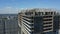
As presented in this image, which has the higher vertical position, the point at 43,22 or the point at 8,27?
the point at 43,22

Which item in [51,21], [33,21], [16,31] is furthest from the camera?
[16,31]

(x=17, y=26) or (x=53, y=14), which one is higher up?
(x=53, y=14)

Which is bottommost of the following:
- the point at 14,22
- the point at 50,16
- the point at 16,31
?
the point at 16,31

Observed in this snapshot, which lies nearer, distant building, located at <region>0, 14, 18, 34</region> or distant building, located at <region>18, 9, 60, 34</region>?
distant building, located at <region>18, 9, 60, 34</region>

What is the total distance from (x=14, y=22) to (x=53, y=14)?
648 inches

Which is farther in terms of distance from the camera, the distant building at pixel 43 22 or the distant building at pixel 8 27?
the distant building at pixel 8 27

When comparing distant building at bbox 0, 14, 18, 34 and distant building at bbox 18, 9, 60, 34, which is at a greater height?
distant building at bbox 18, 9, 60, 34

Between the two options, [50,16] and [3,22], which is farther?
[3,22]

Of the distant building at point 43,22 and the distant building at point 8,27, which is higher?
the distant building at point 43,22

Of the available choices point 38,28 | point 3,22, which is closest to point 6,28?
point 3,22

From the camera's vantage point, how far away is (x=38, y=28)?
69.5ft

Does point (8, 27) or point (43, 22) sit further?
point (8, 27)

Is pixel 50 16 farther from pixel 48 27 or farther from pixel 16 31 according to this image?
pixel 16 31

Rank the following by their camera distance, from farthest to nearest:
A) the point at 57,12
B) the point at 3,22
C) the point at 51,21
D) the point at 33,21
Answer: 1. the point at 3,22
2. the point at 57,12
3. the point at 51,21
4. the point at 33,21
